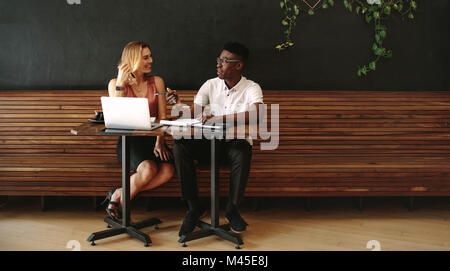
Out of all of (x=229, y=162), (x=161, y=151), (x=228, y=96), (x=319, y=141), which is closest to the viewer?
(x=229, y=162)

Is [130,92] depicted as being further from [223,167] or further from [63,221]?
[63,221]

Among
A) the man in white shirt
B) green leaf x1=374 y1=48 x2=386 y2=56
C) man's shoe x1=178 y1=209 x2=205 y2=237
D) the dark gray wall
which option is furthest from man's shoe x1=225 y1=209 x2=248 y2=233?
green leaf x1=374 y1=48 x2=386 y2=56

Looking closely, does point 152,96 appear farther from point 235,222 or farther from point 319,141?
point 319,141

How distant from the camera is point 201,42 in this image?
14.0ft

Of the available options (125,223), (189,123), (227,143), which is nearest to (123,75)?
(189,123)

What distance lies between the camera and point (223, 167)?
132 inches

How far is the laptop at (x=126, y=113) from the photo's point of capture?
8.65ft

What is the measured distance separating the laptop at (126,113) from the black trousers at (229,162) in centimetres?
38

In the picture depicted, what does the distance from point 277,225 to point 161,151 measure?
3.38 ft

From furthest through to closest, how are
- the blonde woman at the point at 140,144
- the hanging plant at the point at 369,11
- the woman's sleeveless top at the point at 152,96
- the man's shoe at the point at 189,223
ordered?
the hanging plant at the point at 369,11, the woman's sleeveless top at the point at 152,96, the blonde woman at the point at 140,144, the man's shoe at the point at 189,223

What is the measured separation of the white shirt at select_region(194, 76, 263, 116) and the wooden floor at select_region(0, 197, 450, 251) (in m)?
0.88

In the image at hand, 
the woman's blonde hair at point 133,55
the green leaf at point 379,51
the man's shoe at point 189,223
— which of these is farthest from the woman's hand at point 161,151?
the green leaf at point 379,51

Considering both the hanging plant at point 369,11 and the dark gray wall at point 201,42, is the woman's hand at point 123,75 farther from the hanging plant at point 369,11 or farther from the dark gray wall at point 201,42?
the hanging plant at point 369,11

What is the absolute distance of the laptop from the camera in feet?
8.65
